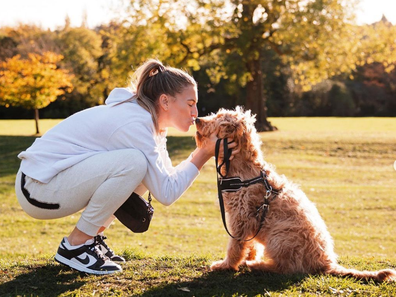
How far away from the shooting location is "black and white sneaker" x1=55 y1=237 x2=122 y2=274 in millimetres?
3771

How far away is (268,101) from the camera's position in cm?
3856

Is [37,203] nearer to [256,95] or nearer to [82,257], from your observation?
[82,257]

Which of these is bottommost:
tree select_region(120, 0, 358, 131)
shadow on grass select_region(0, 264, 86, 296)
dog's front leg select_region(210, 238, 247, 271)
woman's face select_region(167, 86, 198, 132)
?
shadow on grass select_region(0, 264, 86, 296)

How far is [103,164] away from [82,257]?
0.80 m

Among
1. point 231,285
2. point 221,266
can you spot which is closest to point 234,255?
point 221,266

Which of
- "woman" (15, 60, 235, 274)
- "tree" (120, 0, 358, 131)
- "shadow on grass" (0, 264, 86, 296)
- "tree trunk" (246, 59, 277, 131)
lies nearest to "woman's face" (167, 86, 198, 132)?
"woman" (15, 60, 235, 274)

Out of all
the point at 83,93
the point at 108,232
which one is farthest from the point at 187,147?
the point at 83,93

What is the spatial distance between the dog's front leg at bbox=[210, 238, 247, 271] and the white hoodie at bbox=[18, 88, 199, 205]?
63 centimetres

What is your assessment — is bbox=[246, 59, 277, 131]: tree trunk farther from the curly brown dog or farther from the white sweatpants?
the white sweatpants

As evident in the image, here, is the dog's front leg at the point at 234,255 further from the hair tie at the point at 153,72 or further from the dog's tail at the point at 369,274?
the hair tie at the point at 153,72

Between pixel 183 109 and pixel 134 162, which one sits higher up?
pixel 183 109

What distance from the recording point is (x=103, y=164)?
3578 millimetres

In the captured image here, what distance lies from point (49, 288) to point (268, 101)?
118 ft

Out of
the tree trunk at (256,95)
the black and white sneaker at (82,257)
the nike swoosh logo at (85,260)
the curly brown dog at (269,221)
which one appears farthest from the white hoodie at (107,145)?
the tree trunk at (256,95)
